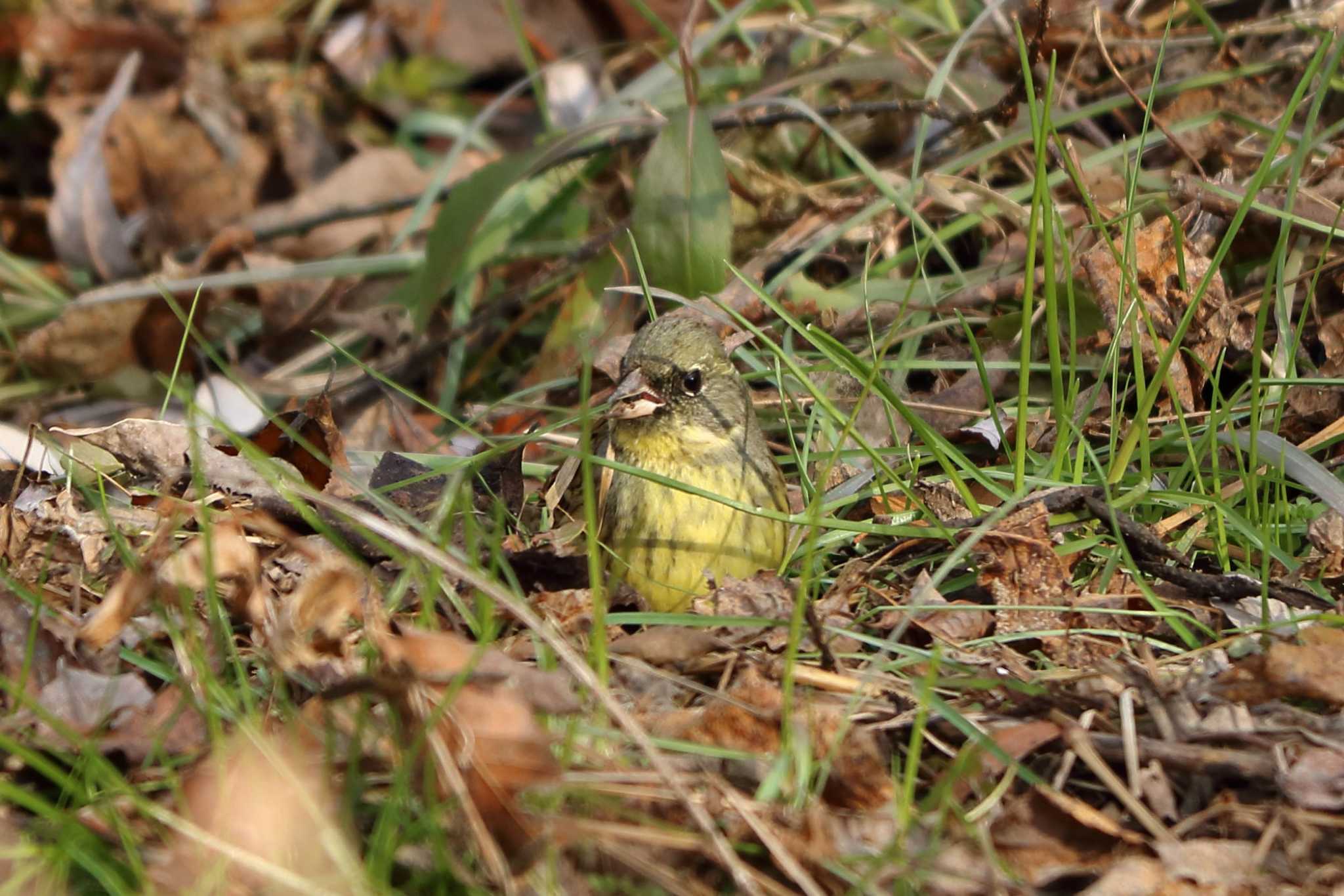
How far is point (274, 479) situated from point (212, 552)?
35cm

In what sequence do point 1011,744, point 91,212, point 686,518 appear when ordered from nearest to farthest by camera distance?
point 1011,744, point 686,518, point 91,212

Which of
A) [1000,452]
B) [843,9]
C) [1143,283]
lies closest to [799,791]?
[1000,452]

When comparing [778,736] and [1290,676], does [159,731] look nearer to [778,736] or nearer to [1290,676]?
[778,736]

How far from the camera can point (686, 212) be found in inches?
152

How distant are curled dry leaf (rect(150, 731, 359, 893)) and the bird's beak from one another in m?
1.27

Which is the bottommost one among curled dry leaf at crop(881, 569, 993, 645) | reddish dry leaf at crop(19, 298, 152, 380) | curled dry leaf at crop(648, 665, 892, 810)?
reddish dry leaf at crop(19, 298, 152, 380)

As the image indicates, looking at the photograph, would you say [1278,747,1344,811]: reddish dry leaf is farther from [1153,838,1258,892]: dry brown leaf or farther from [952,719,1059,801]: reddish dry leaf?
[952,719,1059,801]: reddish dry leaf

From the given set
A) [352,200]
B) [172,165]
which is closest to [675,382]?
[352,200]

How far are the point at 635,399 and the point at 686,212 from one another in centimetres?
84

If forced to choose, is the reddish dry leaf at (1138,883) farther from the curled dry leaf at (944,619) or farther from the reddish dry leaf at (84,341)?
the reddish dry leaf at (84,341)

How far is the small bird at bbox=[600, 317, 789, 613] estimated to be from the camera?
3.13 metres

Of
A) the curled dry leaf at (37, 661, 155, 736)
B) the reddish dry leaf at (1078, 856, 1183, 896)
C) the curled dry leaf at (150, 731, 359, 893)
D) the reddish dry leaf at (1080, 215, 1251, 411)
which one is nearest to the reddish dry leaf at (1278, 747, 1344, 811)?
the reddish dry leaf at (1078, 856, 1183, 896)

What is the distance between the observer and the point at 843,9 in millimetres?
5070

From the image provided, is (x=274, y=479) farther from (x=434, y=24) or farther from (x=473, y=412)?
(x=434, y=24)
